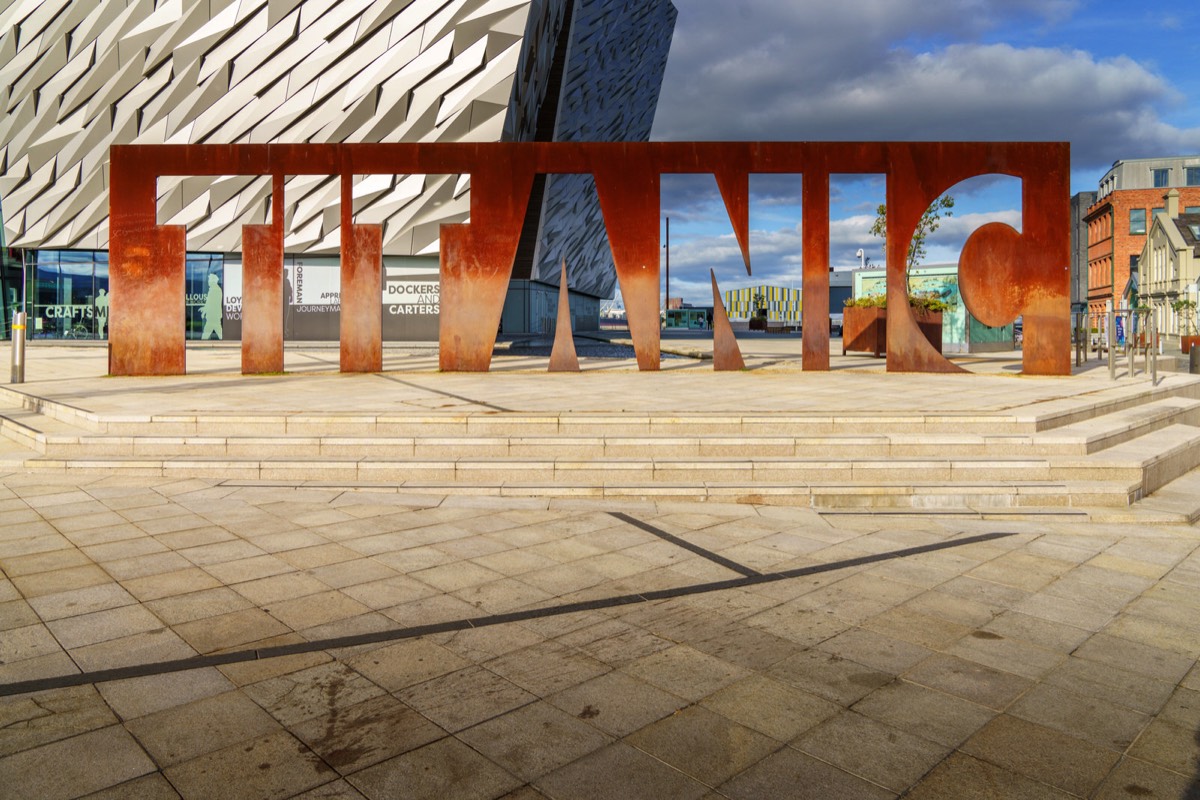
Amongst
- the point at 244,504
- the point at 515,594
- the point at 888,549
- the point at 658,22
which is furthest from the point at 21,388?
the point at 658,22

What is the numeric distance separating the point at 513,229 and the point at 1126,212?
8013 cm

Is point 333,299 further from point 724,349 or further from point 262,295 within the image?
point 724,349

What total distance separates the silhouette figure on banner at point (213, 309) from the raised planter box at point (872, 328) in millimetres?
23064

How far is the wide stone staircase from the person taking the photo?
7441mm

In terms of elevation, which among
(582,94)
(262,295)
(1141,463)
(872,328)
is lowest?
(1141,463)

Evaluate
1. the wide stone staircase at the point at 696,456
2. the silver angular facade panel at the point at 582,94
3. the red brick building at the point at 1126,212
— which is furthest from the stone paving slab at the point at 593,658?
the red brick building at the point at 1126,212

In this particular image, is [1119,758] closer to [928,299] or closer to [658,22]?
[928,299]

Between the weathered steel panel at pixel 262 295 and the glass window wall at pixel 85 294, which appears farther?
the glass window wall at pixel 85 294

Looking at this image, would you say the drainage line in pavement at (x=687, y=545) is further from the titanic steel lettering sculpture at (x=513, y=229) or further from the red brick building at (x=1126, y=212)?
the red brick building at (x=1126, y=212)

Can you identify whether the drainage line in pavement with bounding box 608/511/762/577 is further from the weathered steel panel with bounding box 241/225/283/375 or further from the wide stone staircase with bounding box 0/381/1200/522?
the weathered steel panel with bounding box 241/225/283/375

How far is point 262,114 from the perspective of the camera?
92.6 feet

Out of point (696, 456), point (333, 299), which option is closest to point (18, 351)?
point (696, 456)

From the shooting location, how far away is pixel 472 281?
14555 mm

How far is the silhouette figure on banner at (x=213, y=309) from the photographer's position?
3219 centimetres
